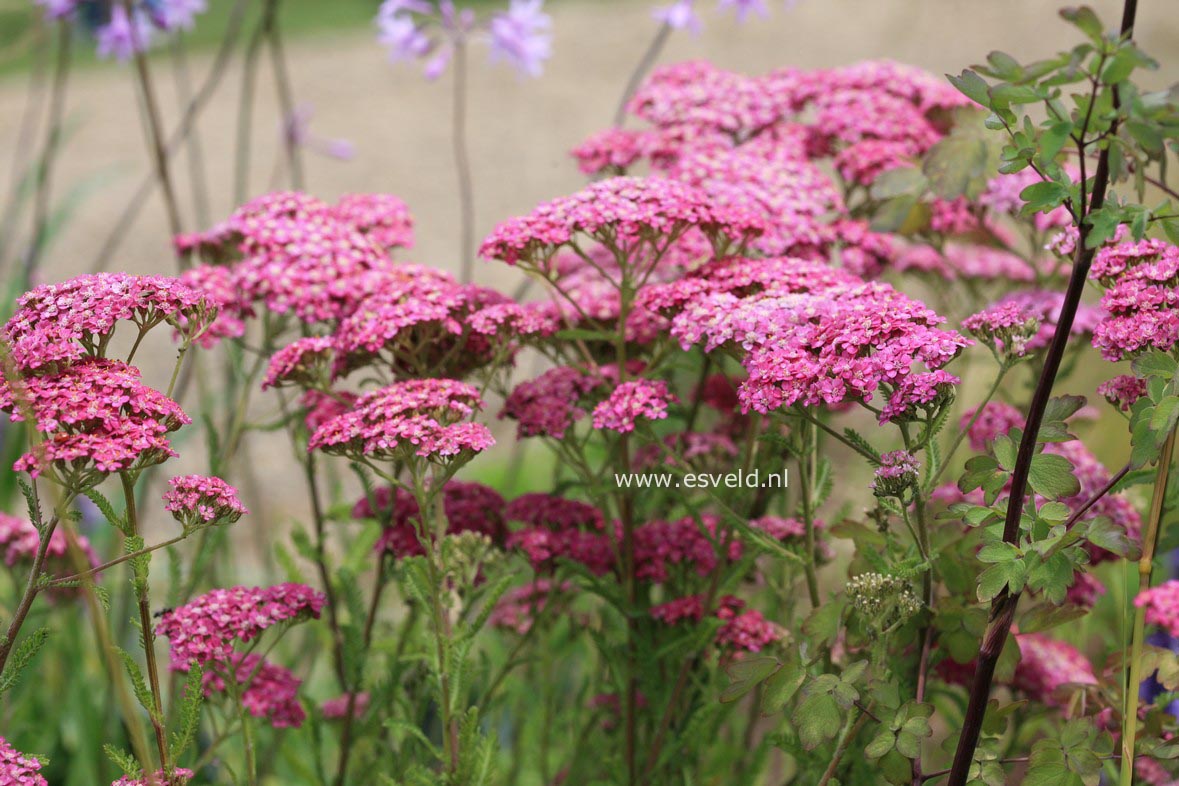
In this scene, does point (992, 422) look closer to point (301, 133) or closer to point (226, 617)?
point (226, 617)

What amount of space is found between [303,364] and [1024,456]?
85 cm

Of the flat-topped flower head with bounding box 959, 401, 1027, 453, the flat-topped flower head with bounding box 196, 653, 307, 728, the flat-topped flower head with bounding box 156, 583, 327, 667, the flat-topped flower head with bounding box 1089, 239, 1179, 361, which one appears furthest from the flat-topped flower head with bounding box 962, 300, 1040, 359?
the flat-topped flower head with bounding box 196, 653, 307, 728

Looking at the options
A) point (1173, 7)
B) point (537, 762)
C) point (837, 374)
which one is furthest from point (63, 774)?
point (1173, 7)

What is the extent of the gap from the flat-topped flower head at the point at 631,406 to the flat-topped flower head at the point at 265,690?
1.64 ft

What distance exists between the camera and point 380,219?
1.96 meters

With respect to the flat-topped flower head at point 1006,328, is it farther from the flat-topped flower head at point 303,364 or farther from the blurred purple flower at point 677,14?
the blurred purple flower at point 677,14

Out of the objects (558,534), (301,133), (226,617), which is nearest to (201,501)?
(226,617)

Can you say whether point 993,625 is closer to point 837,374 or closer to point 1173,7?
point 837,374

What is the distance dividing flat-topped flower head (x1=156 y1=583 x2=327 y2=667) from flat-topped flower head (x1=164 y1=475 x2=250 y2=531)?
0.21 metres

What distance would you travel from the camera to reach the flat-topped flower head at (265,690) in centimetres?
155

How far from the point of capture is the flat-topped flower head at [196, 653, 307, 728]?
1.55m

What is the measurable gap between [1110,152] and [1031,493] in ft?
1.53

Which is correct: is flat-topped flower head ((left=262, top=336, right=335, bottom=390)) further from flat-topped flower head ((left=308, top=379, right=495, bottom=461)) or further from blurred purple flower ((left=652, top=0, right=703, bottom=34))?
blurred purple flower ((left=652, top=0, right=703, bottom=34))

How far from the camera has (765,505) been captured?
190cm
